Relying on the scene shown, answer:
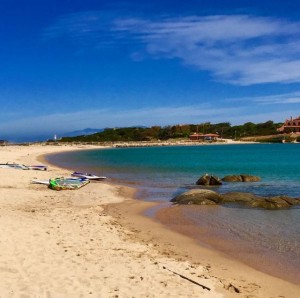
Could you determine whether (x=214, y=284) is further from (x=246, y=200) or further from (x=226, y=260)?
(x=246, y=200)

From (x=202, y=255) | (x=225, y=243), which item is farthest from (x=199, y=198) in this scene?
(x=202, y=255)

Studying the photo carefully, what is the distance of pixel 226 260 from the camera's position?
12766mm

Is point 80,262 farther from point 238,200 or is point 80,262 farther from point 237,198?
point 237,198

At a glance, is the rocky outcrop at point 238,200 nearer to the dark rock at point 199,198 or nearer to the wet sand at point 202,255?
the dark rock at point 199,198

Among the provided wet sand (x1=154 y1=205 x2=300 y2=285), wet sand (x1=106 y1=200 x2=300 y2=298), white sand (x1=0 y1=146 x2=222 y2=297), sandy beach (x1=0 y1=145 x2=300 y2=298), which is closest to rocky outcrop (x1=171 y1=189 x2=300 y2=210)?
wet sand (x1=154 y1=205 x2=300 y2=285)

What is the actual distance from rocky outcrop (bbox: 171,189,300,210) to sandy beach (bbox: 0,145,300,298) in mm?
5490

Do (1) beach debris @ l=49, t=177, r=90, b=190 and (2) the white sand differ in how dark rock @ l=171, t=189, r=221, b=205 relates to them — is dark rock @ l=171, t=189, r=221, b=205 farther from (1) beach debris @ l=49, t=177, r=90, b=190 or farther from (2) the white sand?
(1) beach debris @ l=49, t=177, r=90, b=190

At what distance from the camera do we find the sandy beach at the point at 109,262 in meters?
9.16

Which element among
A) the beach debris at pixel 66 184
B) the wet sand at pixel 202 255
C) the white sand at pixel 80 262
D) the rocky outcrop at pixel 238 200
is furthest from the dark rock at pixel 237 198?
the beach debris at pixel 66 184

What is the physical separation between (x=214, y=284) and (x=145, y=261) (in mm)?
2347

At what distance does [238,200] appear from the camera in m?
24.3

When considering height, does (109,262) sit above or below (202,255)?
above

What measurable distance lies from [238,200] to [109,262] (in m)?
14.6

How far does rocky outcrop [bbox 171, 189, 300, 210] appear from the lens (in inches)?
886
